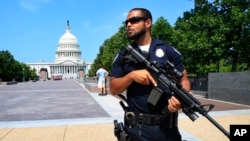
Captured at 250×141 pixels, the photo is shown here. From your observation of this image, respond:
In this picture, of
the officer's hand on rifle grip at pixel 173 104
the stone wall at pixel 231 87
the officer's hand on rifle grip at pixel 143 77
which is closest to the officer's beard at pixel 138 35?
the officer's hand on rifle grip at pixel 143 77

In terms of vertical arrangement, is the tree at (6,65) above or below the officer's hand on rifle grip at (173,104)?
above

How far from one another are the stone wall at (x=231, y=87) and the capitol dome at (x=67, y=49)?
168 metres

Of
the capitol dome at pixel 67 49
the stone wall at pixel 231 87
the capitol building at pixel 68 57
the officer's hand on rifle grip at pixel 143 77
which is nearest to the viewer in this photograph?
the officer's hand on rifle grip at pixel 143 77

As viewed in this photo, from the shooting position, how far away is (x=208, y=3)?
25109 mm

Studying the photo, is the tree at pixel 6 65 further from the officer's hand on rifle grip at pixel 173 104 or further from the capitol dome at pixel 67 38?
the capitol dome at pixel 67 38

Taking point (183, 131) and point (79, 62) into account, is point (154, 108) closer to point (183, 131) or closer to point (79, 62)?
point (183, 131)

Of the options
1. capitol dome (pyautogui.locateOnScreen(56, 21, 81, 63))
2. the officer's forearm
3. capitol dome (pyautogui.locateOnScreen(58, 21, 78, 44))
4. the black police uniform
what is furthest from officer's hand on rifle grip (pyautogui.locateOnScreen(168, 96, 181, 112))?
capitol dome (pyautogui.locateOnScreen(58, 21, 78, 44))

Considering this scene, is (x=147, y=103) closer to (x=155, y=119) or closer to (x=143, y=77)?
(x=155, y=119)

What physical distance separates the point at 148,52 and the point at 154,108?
0.53 metres

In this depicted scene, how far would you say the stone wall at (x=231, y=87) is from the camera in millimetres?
15266

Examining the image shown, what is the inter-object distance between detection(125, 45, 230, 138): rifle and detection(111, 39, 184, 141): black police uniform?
0.41ft

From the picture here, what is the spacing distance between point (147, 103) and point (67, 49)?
182320 millimetres

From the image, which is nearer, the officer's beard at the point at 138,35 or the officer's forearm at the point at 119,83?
the officer's forearm at the point at 119,83

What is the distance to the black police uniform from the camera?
3564mm
